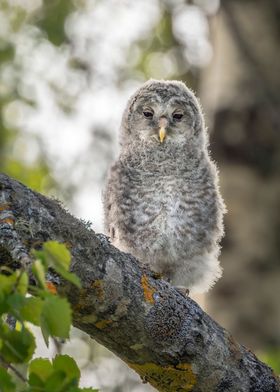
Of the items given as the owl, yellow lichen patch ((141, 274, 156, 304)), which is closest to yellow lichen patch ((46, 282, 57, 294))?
yellow lichen patch ((141, 274, 156, 304))

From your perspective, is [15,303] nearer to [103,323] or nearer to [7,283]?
[7,283]

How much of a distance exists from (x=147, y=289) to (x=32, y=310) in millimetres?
1207

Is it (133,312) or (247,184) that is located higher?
(247,184)

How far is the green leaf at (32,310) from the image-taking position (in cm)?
275

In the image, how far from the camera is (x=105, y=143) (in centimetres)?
1010

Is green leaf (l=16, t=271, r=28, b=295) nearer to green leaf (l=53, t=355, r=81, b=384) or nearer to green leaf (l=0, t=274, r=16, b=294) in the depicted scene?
green leaf (l=0, t=274, r=16, b=294)

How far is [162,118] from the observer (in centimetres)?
650

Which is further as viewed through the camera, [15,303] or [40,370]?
[40,370]

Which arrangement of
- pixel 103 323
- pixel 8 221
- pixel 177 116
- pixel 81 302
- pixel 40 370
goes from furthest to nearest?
pixel 177 116 < pixel 103 323 < pixel 81 302 < pixel 8 221 < pixel 40 370

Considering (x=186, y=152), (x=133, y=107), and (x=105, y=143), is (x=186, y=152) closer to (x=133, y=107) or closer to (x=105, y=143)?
(x=133, y=107)

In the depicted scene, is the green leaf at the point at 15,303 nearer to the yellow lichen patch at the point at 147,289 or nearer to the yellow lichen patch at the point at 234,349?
the yellow lichen patch at the point at 147,289

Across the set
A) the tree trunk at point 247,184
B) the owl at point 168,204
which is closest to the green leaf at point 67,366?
the owl at point 168,204

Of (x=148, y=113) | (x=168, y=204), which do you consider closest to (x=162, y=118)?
(x=148, y=113)

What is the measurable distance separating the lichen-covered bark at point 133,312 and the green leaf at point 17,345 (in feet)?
1.23
